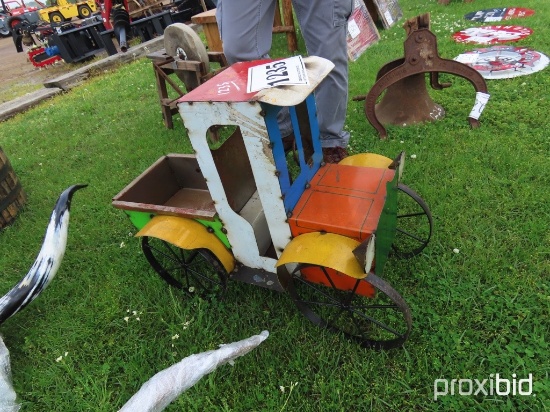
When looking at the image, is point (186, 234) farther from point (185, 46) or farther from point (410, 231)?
point (185, 46)

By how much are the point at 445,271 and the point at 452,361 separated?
490 mm

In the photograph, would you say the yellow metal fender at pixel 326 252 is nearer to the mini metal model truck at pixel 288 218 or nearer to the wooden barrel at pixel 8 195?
the mini metal model truck at pixel 288 218

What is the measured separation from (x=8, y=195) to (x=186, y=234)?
6.67 ft

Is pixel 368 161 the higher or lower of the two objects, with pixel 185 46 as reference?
lower

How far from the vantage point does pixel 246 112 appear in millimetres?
1433

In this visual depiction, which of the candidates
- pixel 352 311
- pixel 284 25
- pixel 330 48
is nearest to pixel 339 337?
pixel 352 311

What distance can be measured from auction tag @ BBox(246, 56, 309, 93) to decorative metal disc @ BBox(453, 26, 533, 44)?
392 centimetres

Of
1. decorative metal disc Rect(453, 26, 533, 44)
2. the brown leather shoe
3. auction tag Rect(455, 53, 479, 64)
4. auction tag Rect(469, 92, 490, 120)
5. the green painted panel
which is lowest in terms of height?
decorative metal disc Rect(453, 26, 533, 44)

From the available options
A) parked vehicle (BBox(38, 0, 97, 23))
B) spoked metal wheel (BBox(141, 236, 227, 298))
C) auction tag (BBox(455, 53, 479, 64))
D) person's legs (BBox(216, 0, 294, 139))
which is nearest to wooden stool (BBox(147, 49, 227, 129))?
person's legs (BBox(216, 0, 294, 139))

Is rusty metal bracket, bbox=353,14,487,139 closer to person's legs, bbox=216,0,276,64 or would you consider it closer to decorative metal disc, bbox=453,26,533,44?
person's legs, bbox=216,0,276,64

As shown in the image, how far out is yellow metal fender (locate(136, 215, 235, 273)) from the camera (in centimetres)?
181

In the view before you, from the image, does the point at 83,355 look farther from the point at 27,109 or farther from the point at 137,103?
the point at 27,109

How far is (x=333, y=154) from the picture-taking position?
2600 mm

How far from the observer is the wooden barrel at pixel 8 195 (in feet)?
9.70
